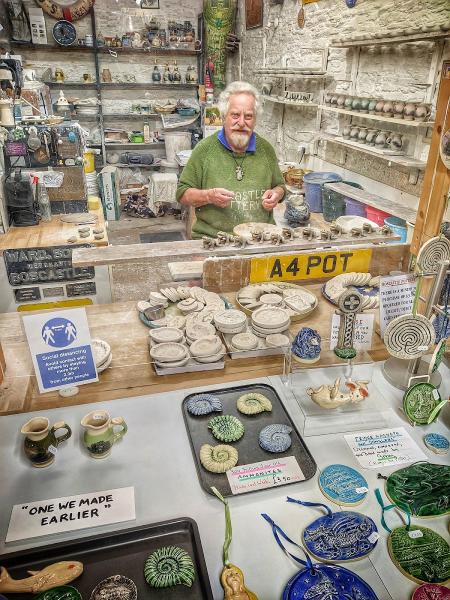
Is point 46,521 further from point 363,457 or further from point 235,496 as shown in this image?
point 363,457

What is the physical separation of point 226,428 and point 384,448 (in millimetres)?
495

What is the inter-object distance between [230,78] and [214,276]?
24.7ft

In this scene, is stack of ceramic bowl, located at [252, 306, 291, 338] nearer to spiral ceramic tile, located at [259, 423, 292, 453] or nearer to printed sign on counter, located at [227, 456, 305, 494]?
spiral ceramic tile, located at [259, 423, 292, 453]

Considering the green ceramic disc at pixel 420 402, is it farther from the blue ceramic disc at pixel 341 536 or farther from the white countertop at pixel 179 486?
the blue ceramic disc at pixel 341 536

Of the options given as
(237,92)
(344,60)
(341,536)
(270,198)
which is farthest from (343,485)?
(344,60)

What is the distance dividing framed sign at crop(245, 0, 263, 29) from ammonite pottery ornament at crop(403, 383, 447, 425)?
23.1 ft

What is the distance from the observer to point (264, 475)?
1262 millimetres

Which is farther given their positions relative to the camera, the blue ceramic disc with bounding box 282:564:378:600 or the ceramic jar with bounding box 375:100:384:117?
the ceramic jar with bounding box 375:100:384:117

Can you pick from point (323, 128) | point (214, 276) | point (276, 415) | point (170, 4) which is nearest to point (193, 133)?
point (170, 4)

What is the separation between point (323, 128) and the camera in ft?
17.7

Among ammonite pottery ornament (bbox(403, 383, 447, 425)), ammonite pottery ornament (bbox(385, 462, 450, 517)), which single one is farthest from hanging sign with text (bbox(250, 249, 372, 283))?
ammonite pottery ornament (bbox(385, 462, 450, 517))

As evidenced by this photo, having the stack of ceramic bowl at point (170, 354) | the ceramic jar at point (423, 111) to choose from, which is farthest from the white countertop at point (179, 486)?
the ceramic jar at point (423, 111)

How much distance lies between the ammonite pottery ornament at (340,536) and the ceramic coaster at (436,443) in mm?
371

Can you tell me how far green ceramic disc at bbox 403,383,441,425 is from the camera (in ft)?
4.79
